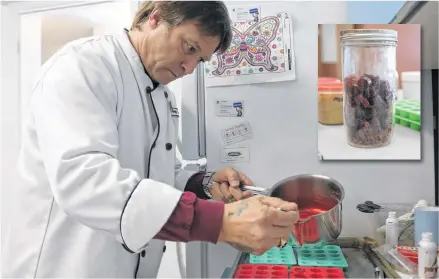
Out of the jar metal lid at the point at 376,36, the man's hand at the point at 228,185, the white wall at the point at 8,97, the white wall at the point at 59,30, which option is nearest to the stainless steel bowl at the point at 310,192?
the man's hand at the point at 228,185

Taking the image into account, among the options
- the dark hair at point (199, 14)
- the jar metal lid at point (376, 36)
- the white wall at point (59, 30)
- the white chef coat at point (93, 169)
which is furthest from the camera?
the white wall at point (59, 30)

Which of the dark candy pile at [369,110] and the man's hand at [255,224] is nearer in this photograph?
the man's hand at [255,224]

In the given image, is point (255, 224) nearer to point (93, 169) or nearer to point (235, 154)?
point (93, 169)

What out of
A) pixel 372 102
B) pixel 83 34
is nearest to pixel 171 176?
pixel 372 102

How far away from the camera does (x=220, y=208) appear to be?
784mm

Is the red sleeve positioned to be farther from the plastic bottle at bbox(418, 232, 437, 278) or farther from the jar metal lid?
the jar metal lid

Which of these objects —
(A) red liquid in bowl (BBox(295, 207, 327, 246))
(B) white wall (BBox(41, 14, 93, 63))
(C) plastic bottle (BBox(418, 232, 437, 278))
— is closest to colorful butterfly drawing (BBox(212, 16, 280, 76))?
(A) red liquid in bowl (BBox(295, 207, 327, 246))

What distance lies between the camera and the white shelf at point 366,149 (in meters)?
1.36

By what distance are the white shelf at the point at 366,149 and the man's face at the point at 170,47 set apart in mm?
522

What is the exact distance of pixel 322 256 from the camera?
3.87ft

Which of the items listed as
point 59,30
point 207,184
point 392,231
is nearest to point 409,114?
point 392,231

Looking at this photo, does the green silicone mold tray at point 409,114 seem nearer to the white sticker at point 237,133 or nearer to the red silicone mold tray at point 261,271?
the white sticker at point 237,133

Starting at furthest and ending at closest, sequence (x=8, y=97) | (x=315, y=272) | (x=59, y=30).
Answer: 1. (x=59, y=30)
2. (x=8, y=97)
3. (x=315, y=272)

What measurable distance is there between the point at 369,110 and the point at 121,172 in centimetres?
85
